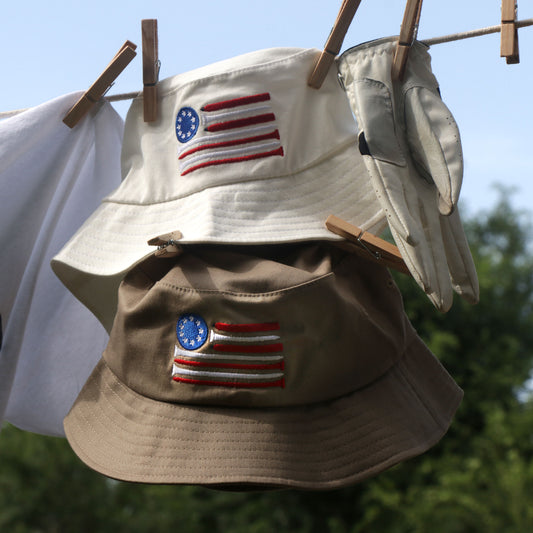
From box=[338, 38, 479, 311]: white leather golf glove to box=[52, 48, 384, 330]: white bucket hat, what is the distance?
4.0 inches

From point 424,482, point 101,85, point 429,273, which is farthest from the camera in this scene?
point 424,482

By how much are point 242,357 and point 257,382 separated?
31 mm

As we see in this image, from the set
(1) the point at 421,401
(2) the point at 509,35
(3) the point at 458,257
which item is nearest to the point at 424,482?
(1) the point at 421,401

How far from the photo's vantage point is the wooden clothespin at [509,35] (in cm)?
75

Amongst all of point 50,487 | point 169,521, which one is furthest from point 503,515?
point 50,487

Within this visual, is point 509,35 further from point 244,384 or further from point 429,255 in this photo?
point 244,384

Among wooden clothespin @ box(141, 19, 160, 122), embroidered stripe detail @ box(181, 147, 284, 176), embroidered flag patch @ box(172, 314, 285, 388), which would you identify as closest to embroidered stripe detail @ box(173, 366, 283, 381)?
embroidered flag patch @ box(172, 314, 285, 388)

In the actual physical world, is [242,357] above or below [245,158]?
below

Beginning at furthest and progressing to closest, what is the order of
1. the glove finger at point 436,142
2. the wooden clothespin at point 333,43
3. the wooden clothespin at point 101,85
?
the wooden clothespin at point 101,85, the wooden clothespin at point 333,43, the glove finger at point 436,142

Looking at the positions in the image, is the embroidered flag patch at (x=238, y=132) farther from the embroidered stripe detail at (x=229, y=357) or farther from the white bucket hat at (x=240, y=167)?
the embroidered stripe detail at (x=229, y=357)

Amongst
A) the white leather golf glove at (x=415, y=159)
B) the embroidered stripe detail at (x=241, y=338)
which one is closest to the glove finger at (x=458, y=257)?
the white leather golf glove at (x=415, y=159)

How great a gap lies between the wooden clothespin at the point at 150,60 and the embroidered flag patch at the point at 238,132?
10 centimetres

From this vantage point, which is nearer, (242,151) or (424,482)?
(242,151)

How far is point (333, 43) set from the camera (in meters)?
0.87
